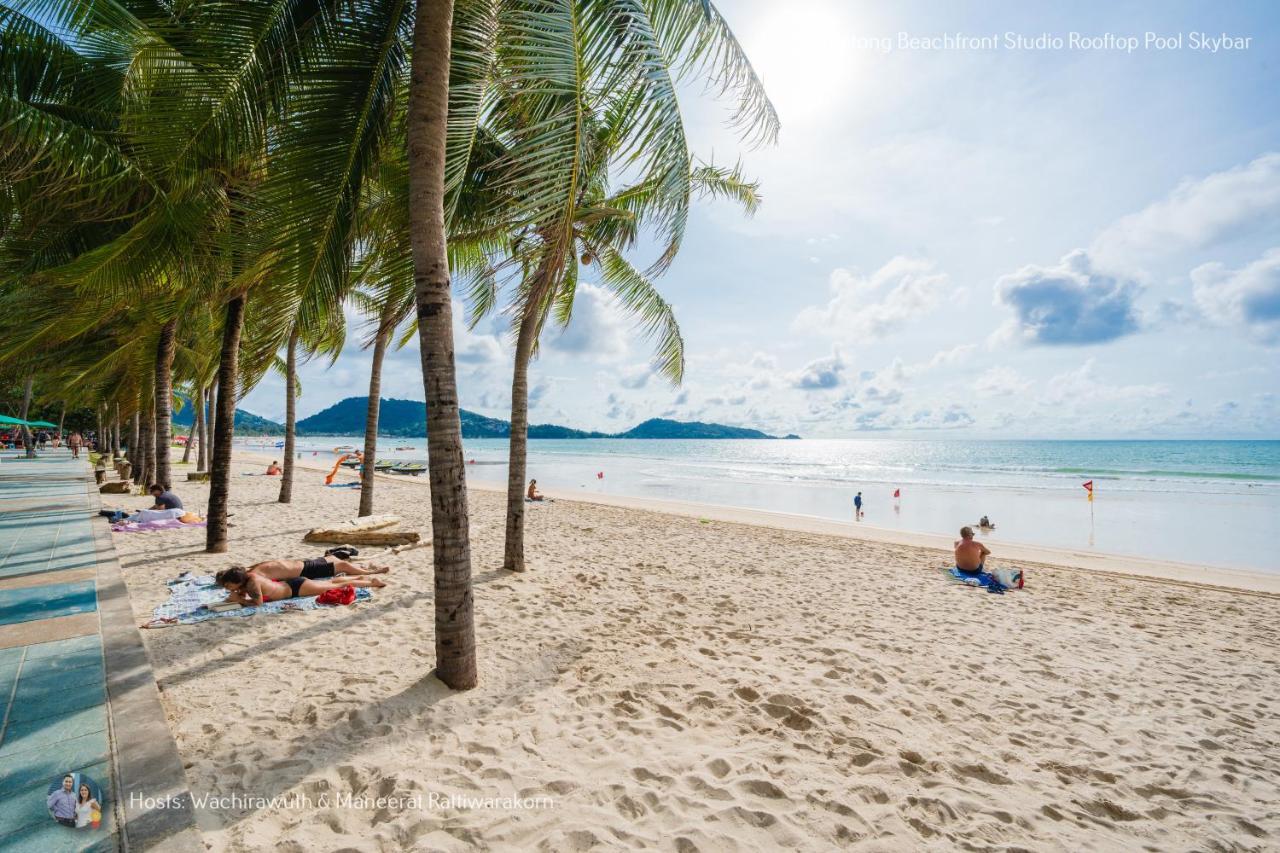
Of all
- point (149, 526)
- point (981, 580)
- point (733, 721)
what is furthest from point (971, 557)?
point (149, 526)

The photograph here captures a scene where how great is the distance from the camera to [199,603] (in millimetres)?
5391

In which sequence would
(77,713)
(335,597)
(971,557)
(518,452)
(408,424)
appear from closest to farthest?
(77,713) → (335,597) → (518,452) → (971,557) → (408,424)

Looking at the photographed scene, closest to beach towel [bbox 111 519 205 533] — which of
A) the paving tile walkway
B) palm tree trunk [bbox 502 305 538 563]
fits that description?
the paving tile walkway

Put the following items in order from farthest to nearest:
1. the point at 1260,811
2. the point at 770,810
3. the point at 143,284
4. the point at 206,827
A: the point at 143,284, the point at 1260,811, the point at 770,810, the point at 206,827

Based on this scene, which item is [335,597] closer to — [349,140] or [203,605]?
[203,605]

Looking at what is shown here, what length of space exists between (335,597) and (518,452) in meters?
2.65

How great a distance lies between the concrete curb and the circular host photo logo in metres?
0.10

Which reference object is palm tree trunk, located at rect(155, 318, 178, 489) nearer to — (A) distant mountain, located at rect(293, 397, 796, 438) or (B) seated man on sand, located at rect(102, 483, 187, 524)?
(B) seated man on sand, located at rect(102, 483, 187, 524)

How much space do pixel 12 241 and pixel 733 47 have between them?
10.3m

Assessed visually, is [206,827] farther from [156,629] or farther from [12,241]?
[12,241]

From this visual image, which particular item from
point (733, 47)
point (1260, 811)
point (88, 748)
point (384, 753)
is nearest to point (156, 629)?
point (88, 748)

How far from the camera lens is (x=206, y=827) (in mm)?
2416

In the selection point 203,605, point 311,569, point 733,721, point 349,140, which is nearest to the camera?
point 733,721

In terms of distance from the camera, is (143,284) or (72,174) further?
(143,284)
